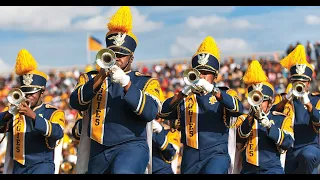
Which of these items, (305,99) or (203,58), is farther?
(305,99)

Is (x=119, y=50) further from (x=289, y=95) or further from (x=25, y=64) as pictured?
(x=289, y=95)

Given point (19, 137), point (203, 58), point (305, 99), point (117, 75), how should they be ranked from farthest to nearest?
point (305, 99) → point (19, 137) → point (203, 58) → point (117, 75)

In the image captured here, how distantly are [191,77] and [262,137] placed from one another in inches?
77.1

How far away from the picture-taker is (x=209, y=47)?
8.84 meters

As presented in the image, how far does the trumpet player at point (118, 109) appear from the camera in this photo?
7156mm

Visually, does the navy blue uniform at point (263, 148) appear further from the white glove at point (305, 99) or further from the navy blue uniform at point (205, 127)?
the white glove at point (305, 99)

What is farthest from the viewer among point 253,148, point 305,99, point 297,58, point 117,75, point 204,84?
point 297,58

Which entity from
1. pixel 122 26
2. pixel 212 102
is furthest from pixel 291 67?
pixel 122 26

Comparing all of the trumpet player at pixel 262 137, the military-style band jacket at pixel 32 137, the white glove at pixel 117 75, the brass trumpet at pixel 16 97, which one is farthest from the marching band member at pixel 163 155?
the white glove at pixel 117 75

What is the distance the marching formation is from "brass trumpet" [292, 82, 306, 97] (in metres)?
0.01

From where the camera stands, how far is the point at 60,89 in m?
30.1

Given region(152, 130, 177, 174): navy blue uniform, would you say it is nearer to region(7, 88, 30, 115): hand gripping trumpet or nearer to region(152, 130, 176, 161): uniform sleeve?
region(152, 130, 176, 161): uniform sleeve

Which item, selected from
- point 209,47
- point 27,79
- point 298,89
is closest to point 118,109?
point 209,47

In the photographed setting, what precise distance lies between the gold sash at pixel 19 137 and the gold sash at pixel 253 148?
283 centimetres
